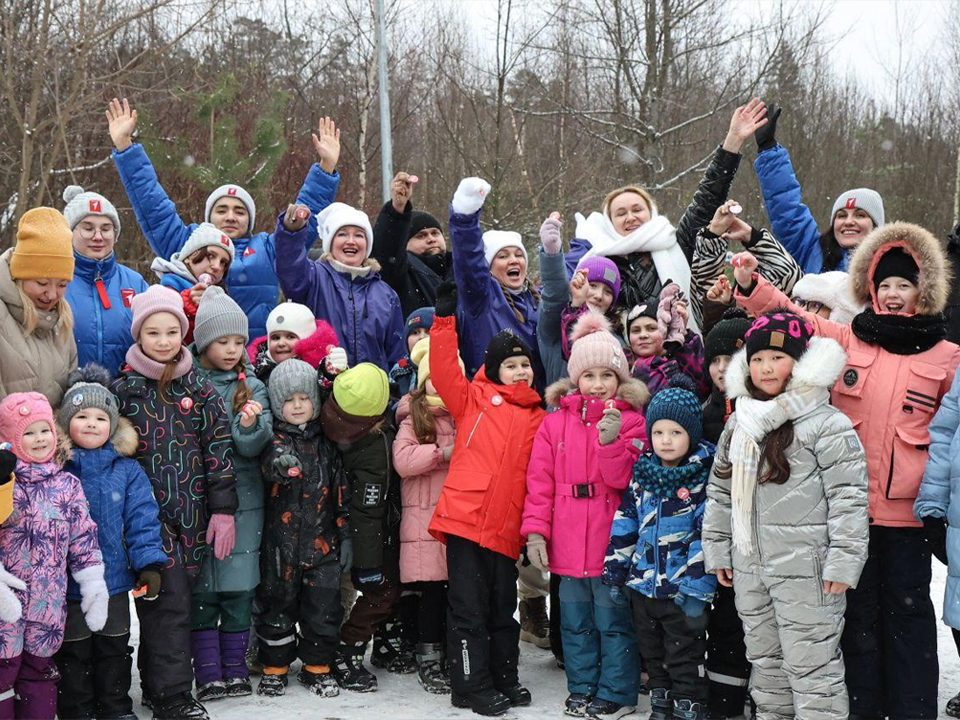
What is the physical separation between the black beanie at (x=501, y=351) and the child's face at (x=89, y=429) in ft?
5.93

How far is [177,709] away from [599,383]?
2.41m

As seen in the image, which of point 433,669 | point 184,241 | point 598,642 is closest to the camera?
point 598,642

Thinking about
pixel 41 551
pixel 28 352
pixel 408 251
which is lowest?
pixel 41 551

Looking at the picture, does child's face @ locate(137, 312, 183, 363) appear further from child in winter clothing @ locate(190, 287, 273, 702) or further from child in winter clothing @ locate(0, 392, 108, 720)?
child in winter clothing @ locate(0, 392, 108, 720)

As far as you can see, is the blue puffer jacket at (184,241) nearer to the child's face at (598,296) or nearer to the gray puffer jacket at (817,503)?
the child's face at (598,296)

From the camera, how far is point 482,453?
14.7 ft

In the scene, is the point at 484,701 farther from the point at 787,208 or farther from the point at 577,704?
the point at 787,208

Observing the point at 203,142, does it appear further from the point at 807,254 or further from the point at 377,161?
the point at 807,254

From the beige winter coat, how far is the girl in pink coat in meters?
1.61

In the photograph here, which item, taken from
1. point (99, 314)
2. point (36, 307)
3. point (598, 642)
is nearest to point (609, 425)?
point (598, 642)

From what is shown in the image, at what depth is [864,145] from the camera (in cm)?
2236

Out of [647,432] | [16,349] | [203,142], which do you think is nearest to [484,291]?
[647,432]

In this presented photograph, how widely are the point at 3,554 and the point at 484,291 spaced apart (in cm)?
268

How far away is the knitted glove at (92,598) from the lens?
149 inches
